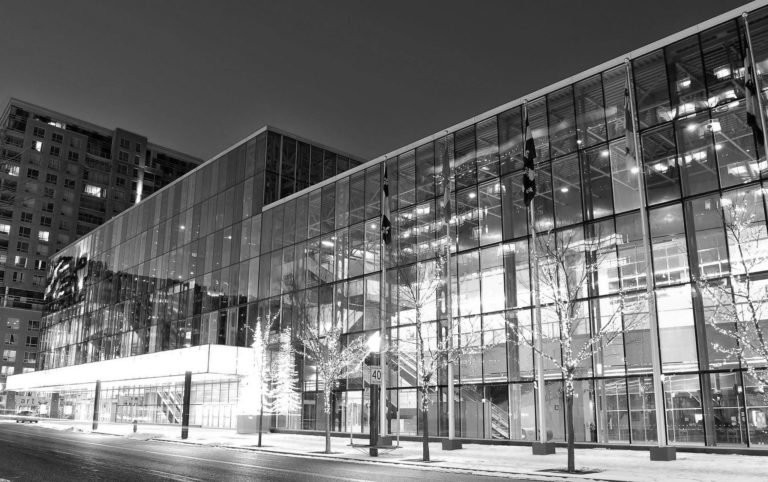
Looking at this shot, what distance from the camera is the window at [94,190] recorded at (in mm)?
140887

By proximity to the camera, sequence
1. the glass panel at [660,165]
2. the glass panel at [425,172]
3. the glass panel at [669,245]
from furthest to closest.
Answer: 1. the glass panel at [425,172]
2. the glass panel at [669,245]
3. the glass panel at [660,165]

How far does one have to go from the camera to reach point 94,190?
142 meters

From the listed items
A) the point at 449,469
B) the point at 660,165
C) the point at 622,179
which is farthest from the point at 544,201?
the point at 449,469

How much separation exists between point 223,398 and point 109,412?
96.1ft

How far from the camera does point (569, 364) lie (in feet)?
72.9

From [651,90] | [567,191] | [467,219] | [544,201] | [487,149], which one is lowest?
[467,219]

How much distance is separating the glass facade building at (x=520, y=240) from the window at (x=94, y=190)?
94247mm

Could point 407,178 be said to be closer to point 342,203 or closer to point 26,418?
point 342,203

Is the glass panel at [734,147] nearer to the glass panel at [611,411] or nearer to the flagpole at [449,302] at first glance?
the glass panel at [611,411]

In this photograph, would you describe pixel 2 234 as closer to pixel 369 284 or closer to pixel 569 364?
pixel 369 284

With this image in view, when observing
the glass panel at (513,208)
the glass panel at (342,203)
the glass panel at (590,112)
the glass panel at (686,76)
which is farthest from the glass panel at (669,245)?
the glass panel at (342,203)

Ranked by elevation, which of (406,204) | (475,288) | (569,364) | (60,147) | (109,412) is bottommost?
(109,412)

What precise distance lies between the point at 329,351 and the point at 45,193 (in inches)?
4796

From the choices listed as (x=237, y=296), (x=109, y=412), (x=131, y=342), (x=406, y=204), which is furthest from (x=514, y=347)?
(x=109, y=412)
